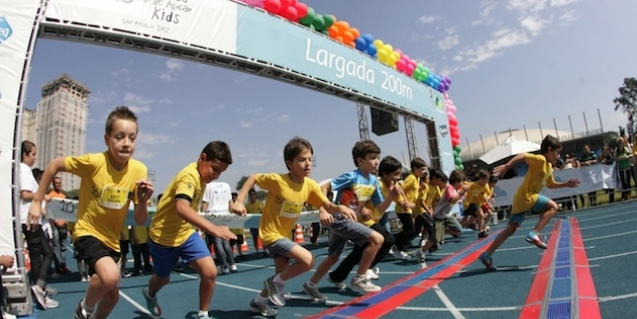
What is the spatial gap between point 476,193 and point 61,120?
372 feet

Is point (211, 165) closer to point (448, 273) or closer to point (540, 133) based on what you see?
point (448, 273)

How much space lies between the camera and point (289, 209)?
134 inches

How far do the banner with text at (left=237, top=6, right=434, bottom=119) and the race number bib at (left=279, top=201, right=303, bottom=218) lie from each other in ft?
19.6

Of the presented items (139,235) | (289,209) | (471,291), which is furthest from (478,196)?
(139,235)

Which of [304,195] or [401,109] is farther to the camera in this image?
[401,109]

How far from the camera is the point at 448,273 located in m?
4.53

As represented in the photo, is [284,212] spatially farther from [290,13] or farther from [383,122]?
[383,122]

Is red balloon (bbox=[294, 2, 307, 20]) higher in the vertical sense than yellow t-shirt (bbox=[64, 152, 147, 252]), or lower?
higher

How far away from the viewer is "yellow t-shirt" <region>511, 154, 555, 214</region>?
468cm

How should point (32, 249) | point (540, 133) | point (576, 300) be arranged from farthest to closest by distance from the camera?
point (540, 133), point (32, 249), point (576, 300)

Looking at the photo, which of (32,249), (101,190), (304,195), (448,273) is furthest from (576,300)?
(32,249)

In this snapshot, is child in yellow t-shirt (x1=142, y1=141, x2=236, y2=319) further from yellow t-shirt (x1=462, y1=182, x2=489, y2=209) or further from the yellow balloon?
the yellow balloon

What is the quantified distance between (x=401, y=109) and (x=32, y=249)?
36.8 feet

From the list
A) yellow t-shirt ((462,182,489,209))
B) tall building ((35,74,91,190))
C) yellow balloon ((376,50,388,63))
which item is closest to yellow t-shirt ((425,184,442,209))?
yellow t-shirt ((462,182,489,209))
